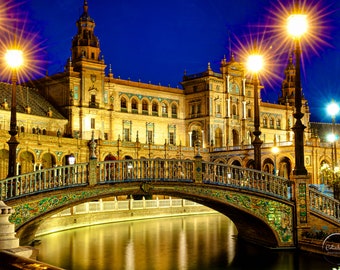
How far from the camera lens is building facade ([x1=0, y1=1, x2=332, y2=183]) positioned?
173ft

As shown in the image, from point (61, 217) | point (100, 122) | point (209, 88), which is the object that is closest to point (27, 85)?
point (100, 122)

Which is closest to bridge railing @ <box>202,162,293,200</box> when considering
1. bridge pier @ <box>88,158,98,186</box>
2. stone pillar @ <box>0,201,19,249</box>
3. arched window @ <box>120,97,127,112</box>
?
bridge pier @ <box>88,158,98,186</box>

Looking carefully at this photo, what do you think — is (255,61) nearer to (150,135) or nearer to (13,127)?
(13,127)

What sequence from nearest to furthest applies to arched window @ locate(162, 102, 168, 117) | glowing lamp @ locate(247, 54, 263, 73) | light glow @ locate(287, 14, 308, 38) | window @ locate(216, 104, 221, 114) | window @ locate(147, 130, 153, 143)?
light glow @ locate(287, 14, 308, 38)
glowing lamp @ locate(247, 54, 263, 73)
window @ locate(147, 130, 153, 143)
arched window @ locate(162, 102, 168, 117)
window @ locate(216, 104, 221, 114)

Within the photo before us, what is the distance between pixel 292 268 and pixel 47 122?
44.9 metres

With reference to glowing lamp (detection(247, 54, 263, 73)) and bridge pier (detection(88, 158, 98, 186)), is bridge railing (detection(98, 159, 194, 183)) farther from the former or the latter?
glowing lamp (detection(247, 54, 263, 73))

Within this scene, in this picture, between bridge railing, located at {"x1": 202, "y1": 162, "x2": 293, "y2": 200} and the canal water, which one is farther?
bridge railing, located at {"x1": 202, "y1": 162, "x2": 293, "y2": 200}

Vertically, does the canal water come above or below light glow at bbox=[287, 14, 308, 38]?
below

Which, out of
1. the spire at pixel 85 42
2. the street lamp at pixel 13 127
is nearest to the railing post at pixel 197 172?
the street lamp at pixel 13 127

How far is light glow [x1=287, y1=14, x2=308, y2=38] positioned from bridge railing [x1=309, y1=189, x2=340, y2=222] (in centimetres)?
514

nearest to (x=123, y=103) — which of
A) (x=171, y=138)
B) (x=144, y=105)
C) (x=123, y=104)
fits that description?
(x=123, y=104)

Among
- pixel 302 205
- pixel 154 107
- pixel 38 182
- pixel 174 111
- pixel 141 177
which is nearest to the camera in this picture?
pixel 38 182

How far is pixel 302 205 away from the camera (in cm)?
1689

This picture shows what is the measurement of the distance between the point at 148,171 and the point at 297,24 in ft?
21.5
